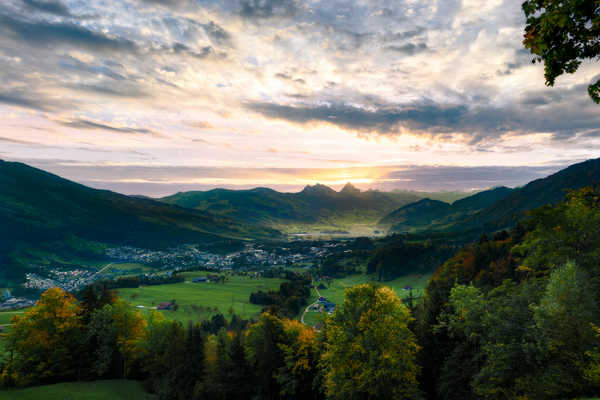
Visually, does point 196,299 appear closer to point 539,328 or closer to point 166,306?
point 166,306

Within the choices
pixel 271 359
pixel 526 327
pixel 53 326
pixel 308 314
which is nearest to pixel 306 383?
pixel 271 359

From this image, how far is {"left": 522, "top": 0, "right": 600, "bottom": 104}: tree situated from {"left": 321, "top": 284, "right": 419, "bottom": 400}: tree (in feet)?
83.1

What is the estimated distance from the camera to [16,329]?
137 feet

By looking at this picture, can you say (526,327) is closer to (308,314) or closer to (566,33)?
(566,33)

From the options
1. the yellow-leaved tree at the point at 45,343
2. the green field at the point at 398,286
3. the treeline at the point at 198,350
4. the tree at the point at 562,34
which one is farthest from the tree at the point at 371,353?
the green field at the point at 398,286

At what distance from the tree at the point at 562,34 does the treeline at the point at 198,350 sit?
83.8 ft

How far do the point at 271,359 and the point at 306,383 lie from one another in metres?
5.69

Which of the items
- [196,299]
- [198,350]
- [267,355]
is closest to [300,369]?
[267,355]

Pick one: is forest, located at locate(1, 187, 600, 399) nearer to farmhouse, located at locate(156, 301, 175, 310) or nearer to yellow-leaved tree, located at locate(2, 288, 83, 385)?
yellow-leaved tree, located at locate(2, 288, 83, 385)

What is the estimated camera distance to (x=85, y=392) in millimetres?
37312

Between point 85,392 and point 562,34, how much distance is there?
5504 cm

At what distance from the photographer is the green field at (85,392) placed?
110 ft

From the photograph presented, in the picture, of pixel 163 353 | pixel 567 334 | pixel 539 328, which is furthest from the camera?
pixel 163 353

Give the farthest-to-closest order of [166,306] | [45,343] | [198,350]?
1. [166,306]
2. [198,350]
3. [45,343]
